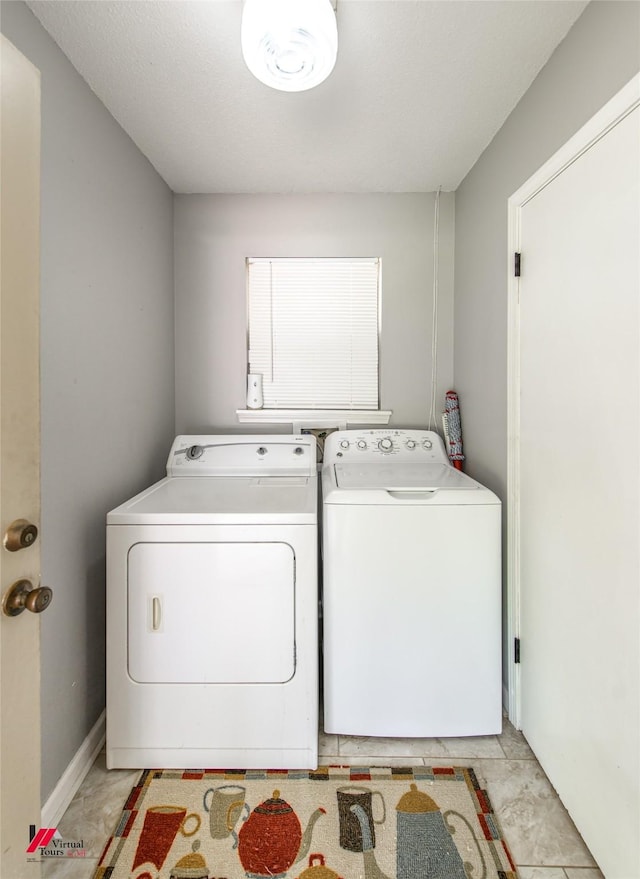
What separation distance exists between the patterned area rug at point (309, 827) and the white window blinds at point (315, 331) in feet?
5.50

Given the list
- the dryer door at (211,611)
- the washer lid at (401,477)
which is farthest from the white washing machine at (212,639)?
the washer lid at (401,477)

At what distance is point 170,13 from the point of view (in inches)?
48.1

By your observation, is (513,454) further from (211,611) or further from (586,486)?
(211,611)

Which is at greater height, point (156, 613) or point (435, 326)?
point (435, 326)

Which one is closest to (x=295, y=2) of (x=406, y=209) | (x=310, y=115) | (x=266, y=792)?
(x=310, y=115)

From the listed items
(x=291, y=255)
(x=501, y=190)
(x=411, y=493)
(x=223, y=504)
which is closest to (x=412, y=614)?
(x=411, y=493)

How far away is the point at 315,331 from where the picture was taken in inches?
94.3

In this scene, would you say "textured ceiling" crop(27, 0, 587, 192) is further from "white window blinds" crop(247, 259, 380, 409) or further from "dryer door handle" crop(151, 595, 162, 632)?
"dryer door handle" crop(151, 595, 162, 632)

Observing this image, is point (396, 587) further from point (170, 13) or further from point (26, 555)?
point (170, 13)

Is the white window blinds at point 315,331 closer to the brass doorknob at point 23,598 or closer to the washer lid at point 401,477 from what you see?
the washer lid at point 401,477

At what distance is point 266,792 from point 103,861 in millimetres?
478

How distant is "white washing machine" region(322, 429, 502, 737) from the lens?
1.57 m

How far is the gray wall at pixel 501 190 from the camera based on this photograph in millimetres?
1112

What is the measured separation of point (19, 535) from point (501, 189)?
2.02m
